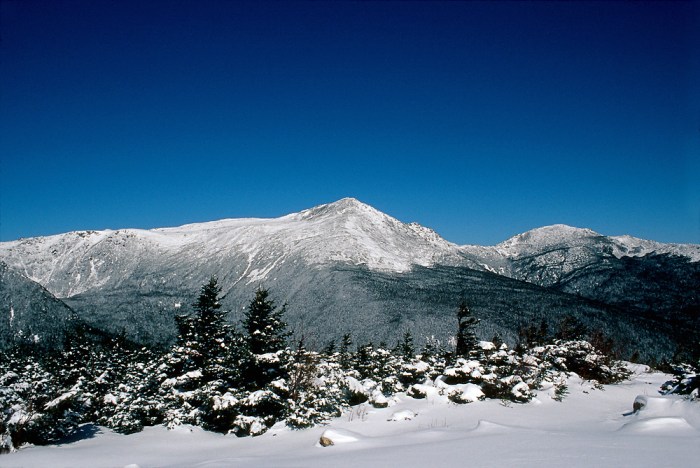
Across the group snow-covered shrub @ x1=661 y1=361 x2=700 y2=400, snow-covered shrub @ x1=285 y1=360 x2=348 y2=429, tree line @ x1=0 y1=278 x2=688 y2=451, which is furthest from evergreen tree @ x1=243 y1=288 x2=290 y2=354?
snow-covered shrub @ x1=661 y1=361 x2=700 y2=400

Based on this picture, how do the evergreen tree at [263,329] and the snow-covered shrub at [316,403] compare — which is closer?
the snow-covered shrub at [316,403]

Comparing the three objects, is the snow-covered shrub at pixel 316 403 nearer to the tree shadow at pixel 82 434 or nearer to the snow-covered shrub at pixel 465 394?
the snow-covered shrub at pixel 465 394

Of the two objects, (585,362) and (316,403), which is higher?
(585,362)

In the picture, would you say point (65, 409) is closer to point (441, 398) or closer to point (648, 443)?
point (441, 398)

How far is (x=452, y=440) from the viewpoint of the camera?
10500mm

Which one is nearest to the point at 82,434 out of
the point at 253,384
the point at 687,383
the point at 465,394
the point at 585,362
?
the point at 253,384

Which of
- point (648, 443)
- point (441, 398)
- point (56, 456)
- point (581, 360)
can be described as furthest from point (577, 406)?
point (56, 456)

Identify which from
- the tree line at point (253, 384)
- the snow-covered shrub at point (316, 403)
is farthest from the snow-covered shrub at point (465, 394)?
Result: the snow-covered shrub at point (316, 403)

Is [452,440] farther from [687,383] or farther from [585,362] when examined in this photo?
[585,362]

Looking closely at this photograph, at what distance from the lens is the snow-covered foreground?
26.0 feet

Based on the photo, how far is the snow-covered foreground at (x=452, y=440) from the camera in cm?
791

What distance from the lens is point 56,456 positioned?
45.6 feet

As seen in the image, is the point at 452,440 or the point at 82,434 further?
the point at 82,434

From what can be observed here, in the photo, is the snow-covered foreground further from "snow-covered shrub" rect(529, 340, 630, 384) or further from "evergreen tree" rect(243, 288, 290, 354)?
"evergreen tree" rect(243, 288, 290, 354)
